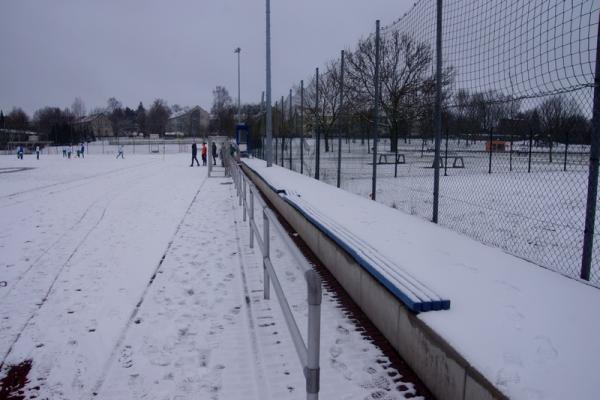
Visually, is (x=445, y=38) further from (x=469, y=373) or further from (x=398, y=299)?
(x=469, y=373)

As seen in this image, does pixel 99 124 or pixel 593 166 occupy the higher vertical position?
pixel 99 124

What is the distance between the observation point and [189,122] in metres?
137

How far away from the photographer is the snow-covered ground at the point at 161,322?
341 centimetres

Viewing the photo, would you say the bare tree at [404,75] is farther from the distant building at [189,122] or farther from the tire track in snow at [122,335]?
the distant building at [189,122]

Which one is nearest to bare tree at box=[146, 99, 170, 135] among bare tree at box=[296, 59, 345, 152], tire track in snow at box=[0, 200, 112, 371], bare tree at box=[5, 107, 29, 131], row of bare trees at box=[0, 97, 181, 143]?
row of bare trees at box=[0, 97, 181, 143]

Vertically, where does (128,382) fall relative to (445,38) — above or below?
below

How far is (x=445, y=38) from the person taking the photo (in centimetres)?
647

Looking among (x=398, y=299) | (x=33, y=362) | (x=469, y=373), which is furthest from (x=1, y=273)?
(x=469, y=373)

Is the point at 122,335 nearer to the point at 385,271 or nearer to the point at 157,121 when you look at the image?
the point at 385,271

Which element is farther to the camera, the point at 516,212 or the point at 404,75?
the point at 404,75

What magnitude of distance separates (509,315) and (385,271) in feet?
3.61

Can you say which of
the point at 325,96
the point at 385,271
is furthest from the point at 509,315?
the point at 325,96

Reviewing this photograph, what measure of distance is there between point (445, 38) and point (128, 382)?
5539 millimetres

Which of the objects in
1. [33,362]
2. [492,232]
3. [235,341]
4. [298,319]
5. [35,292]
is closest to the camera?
[33,362]
